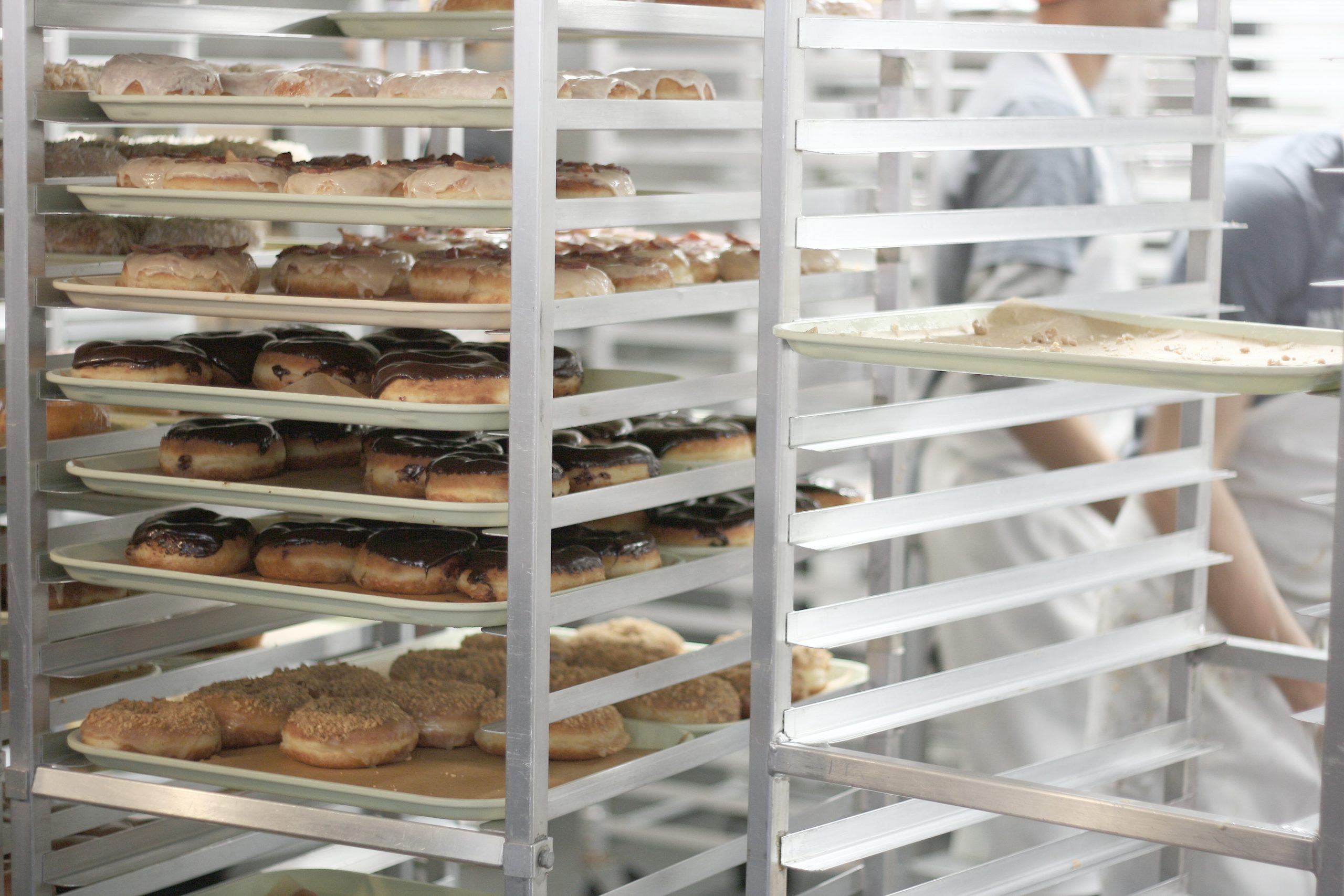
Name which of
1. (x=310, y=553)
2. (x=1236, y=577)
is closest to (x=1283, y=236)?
(x=1236, y=577)

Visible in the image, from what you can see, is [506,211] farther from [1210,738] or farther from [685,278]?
[1210,738]

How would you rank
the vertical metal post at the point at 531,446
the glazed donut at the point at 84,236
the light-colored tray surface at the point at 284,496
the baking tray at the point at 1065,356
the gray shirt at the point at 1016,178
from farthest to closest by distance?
the gray shirt at the point at 1016,178 < the glazed donut at the point at 84,236 < the light-colored tray surface at the point at 284,496 < the vertical metal post at the point at 531,446 < the baking tray at the point at 1065,356

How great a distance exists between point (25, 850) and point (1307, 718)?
1573mm

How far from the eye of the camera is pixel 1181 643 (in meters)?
1.90

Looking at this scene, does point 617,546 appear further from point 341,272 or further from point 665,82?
point 665,82

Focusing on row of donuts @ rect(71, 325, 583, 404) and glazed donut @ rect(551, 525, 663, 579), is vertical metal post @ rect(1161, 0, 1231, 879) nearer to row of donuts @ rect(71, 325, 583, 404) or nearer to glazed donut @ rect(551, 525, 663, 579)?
glazed donut @ rect(551, 525, 663, 579)

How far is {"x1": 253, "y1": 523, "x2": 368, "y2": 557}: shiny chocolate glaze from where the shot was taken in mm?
1869

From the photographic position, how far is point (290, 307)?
1.69 meters

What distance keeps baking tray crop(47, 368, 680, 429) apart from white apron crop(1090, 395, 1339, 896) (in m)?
1.13

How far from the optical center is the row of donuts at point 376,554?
1765 mm

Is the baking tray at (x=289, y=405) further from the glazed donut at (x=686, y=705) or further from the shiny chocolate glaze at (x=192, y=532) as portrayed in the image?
the glazed donut at (x=686, y=705)

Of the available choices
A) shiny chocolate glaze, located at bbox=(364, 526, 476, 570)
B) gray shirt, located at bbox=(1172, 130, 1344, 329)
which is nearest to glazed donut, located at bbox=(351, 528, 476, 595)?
shiny chocolate glaze, located at bbox=(364, 526, 476, 570)

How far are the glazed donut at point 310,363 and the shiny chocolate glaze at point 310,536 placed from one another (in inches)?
7.5

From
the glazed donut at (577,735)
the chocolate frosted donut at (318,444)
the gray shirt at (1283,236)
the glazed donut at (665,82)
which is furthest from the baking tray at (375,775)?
the gray shirt at (1283,236)
